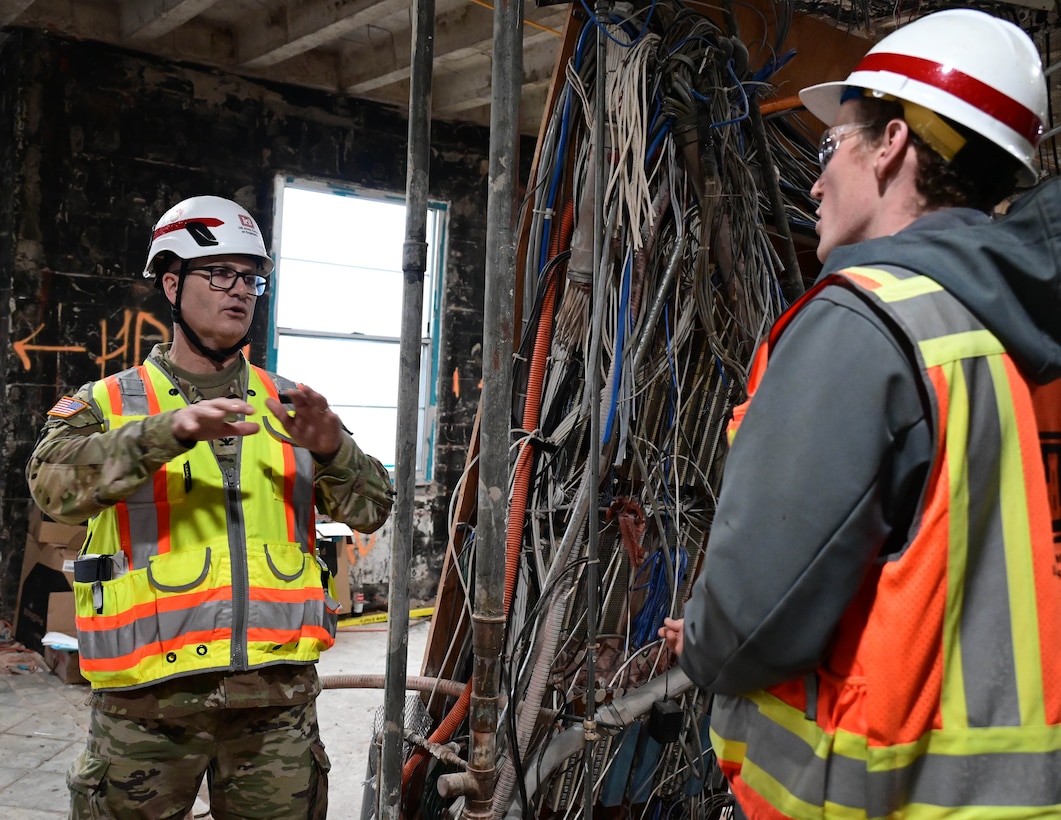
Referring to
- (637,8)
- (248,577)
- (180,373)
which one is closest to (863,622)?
(248,577)

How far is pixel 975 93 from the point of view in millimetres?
1134

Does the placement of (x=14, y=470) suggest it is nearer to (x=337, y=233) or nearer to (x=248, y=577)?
(x=337, y=233)

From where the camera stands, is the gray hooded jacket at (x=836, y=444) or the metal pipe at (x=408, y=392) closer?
the gray hooded jacket at (x=836, y=444)

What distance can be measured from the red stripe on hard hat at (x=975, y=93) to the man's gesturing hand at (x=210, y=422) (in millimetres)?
1269

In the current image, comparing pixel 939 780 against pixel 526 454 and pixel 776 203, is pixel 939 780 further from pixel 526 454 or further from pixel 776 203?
pixel 776 203

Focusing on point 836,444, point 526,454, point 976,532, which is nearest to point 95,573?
point 526,454

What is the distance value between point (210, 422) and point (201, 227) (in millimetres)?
637

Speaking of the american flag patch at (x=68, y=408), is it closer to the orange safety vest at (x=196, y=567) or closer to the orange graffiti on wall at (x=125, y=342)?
the orange safety vest at (x=196, y=567)

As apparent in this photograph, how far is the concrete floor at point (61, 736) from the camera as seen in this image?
3.32 m

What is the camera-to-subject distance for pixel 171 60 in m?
5.33

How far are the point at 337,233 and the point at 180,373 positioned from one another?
4106mm

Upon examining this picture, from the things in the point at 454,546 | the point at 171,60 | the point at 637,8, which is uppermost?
the point at 171,60

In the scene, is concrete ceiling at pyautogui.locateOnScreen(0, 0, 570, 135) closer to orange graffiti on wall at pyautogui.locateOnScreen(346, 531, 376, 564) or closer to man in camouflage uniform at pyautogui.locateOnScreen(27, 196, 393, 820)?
man in camouflage uniform at pyautogui.locateOnScreen(27, 196, 393, 820)

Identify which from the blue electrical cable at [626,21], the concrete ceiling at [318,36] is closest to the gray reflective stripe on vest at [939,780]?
the blue electrical cable at [626,21]
